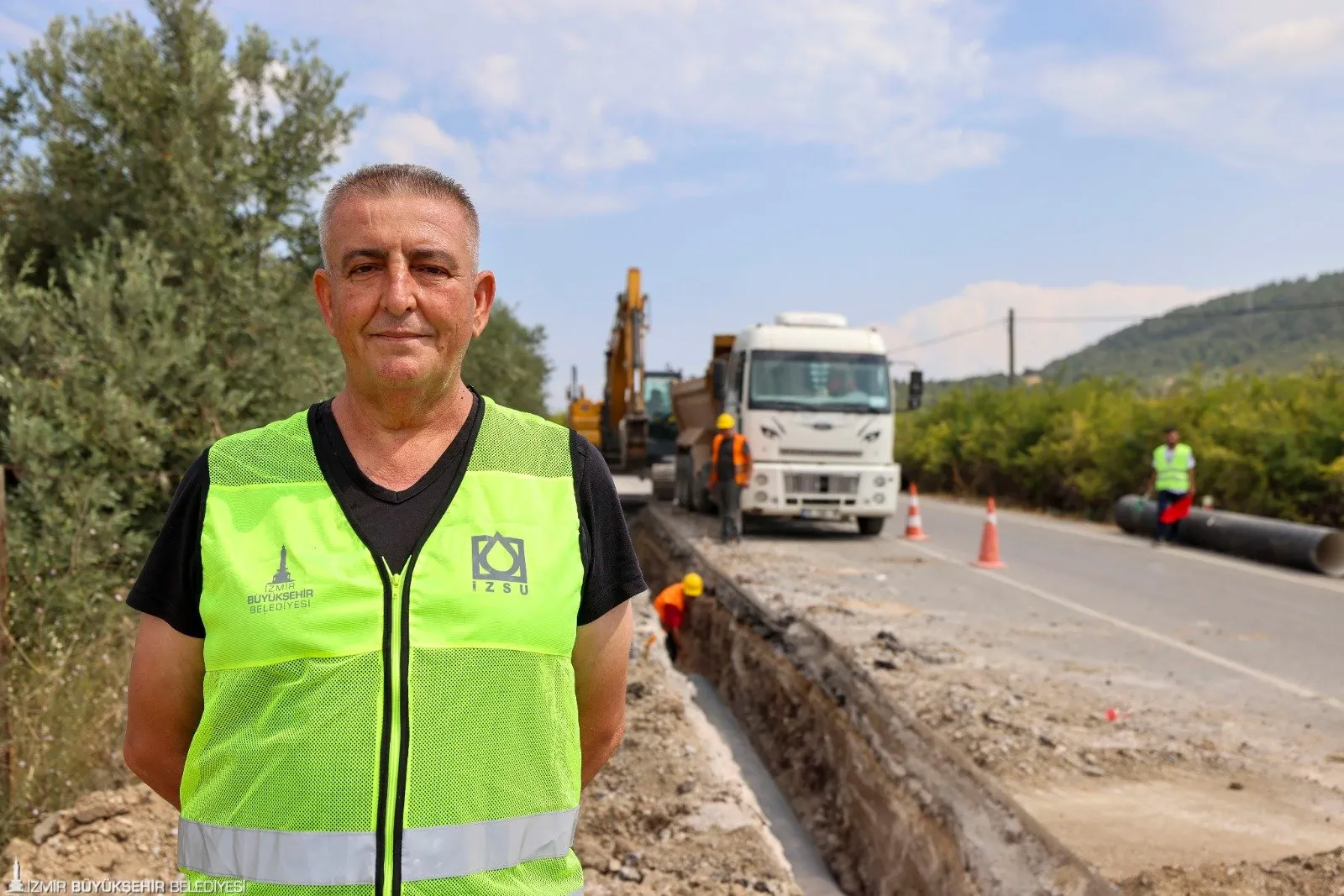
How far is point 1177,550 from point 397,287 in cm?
1555

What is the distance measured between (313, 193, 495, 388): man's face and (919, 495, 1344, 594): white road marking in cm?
1236

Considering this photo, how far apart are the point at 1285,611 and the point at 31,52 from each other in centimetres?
1165

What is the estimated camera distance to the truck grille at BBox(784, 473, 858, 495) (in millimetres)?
15148

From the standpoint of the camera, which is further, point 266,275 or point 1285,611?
point 1285,611

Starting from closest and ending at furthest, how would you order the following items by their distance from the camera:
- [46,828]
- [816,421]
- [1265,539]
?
1. [46,828]
2. [1265,539]
3. [816,421]

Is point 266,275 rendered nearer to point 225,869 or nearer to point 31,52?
point 31,52

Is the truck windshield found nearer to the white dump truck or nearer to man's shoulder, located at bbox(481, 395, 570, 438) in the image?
the white dump truck

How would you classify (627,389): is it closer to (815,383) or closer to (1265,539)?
(815,383)

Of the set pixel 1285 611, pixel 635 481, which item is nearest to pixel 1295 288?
pixel 635 481

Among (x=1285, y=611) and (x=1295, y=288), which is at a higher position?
(x=1295, y=288)

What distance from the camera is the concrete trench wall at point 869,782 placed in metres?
4.44

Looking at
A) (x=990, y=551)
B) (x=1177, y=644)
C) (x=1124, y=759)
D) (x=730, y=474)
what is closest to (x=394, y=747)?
(x=1124, y=759)

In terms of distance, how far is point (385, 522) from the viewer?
1685 mm

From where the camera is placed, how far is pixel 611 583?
6.09 feet
